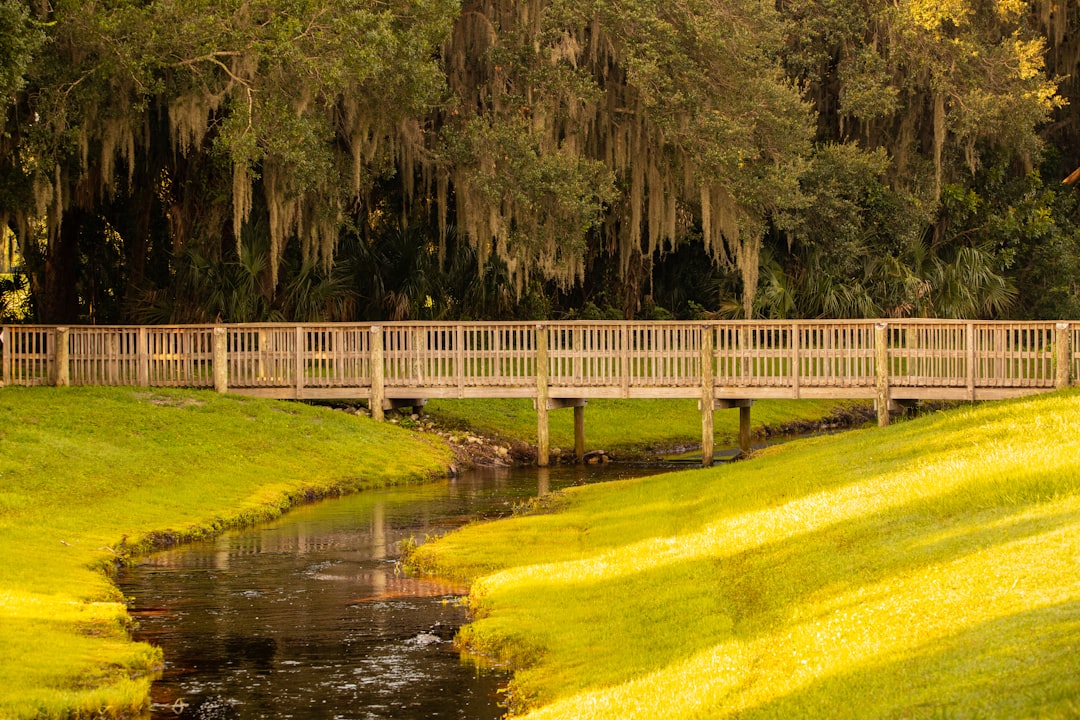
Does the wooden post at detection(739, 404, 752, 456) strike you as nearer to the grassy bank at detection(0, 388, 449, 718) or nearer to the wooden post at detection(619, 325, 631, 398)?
the wooden post at detection(619, 325, 631, 398)

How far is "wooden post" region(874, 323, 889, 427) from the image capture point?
28656 mm

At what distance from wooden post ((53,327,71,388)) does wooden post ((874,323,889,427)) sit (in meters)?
16.5

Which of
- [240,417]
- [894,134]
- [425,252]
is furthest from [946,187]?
→ [240,417]

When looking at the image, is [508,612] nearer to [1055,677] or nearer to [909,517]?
[909,517]

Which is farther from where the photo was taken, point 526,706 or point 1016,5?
point 1016,5

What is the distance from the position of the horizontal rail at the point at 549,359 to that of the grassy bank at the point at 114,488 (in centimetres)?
134

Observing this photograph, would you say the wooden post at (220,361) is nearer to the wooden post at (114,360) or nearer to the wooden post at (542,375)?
the wooden post at (114,360)

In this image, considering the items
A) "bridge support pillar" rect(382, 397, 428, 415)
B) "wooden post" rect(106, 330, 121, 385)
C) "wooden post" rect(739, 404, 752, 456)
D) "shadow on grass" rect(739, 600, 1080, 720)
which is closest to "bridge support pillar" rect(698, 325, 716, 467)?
"wooden post" rect(739, 404, 752, 456)

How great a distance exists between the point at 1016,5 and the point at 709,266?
37.4 feet

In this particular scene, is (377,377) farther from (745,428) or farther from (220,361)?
(745,428)

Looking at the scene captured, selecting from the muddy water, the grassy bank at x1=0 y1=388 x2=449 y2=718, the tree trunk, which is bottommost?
the muddy water

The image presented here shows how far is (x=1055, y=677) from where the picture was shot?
25.3 ft

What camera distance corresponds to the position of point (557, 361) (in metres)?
30.9

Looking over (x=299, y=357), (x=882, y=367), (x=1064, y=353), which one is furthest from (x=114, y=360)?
(x=1064, y=353)
